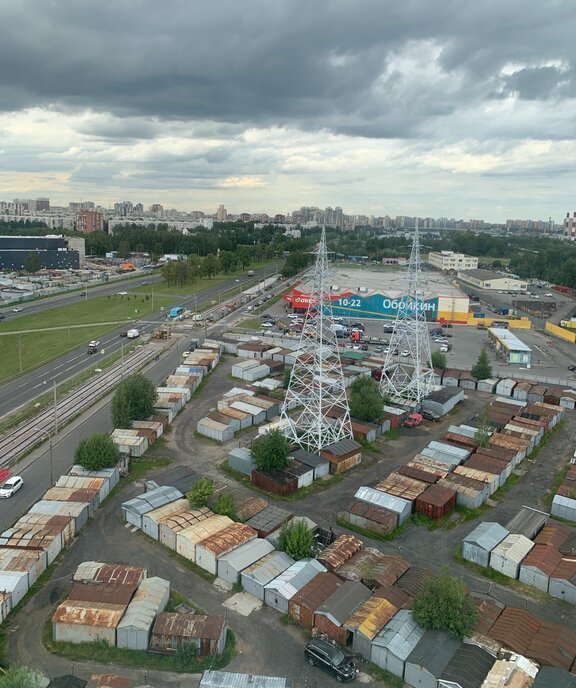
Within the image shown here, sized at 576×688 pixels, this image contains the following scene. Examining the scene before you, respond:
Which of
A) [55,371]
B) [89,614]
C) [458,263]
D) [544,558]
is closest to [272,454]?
[89,614]

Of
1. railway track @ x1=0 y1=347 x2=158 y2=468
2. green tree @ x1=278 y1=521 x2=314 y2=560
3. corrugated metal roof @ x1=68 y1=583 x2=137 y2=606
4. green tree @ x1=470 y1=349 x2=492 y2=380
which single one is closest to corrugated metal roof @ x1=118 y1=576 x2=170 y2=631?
corrugated metal roof @ x1=68 y1=583 x2=137 y2=606

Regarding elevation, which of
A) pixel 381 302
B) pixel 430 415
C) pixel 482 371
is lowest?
pixel 430 415

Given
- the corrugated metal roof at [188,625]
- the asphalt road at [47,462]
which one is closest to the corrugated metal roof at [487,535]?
the corrugated metal roof at [188,625]

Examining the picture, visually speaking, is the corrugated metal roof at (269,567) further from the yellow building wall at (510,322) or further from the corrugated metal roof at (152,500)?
the yellow building wall at (510,322)

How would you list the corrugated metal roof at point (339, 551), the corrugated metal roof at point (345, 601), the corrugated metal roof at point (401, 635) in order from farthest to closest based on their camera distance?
the corrugated metal roof at point (339, 551) < the corrugated metal roof at point (345, 601) < the corrugated metal roof at point (401, 635)

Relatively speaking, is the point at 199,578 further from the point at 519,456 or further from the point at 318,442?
the point at 519,456

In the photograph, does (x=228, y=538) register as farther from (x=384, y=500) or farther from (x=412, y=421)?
(x=412, y=421)
